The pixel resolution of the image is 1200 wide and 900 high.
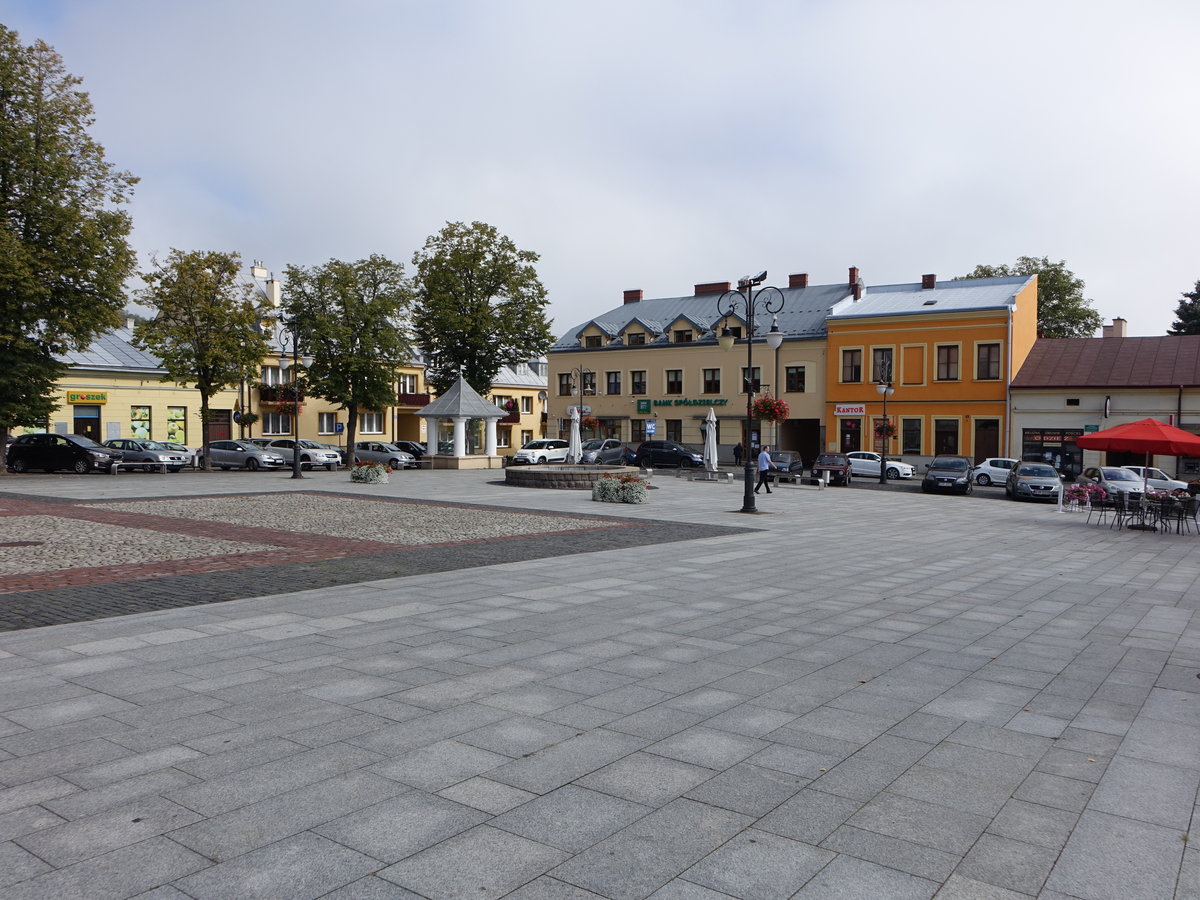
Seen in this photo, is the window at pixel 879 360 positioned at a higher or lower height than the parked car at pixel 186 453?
higher

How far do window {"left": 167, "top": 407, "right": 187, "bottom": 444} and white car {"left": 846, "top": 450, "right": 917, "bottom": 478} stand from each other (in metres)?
35.5

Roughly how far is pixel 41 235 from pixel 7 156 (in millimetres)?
2786

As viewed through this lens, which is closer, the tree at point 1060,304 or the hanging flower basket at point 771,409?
the hanging flower basket at point 771,409

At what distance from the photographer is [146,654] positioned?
6809 millimetres

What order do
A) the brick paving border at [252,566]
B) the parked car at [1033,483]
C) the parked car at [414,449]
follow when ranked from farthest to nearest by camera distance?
1. the parked car at [414,449]
2. the parked car at [1033,483]
3. the brick paving border at [252,566]

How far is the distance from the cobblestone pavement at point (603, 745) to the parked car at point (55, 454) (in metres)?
28.1

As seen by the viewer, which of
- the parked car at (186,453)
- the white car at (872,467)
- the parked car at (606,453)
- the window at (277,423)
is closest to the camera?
the parked car at (186,453)

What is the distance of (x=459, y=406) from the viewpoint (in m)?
40.6

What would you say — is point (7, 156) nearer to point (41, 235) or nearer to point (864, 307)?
point (41, 235)

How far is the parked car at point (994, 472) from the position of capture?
37688mm

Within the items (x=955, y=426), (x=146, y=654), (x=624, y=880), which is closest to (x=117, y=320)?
(x=146, y=654)

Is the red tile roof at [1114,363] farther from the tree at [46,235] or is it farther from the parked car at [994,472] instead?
the tree at [46,235]

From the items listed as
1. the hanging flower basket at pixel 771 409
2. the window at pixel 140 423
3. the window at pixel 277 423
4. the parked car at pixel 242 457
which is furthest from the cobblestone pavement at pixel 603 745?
the window at pixel 277 423

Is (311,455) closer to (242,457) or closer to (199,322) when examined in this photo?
(242,457)
